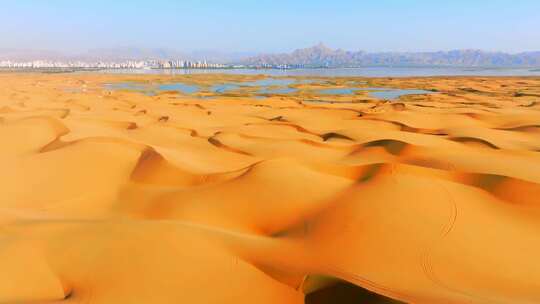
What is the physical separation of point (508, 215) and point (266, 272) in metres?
5.05

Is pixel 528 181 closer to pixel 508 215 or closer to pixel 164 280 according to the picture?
pixel 508 215

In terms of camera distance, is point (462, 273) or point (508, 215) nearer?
point (462, 273)

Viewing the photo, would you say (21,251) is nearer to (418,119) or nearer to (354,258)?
(354,258)

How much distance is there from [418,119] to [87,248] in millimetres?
18751

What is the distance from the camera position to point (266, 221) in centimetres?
741

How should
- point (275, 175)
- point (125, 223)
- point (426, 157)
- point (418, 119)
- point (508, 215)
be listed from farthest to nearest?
1. point (418, 119)
2. point (426, 157)
3. point (275, 175)
4. point (508, 215)
5. point (125, 223)

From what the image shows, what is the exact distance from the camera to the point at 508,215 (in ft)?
23.8

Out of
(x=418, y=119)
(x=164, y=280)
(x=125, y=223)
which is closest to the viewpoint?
(x=164, y=280)

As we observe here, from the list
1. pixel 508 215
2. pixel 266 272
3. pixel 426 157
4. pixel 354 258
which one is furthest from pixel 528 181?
pixel 266 272

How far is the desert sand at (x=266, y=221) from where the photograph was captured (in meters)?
4.88

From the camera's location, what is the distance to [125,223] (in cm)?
625

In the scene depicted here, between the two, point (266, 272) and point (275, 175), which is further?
point (275, 175)

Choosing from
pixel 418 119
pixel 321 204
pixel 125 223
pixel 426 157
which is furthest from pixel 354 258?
pixel 418 119

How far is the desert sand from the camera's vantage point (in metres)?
4.88
